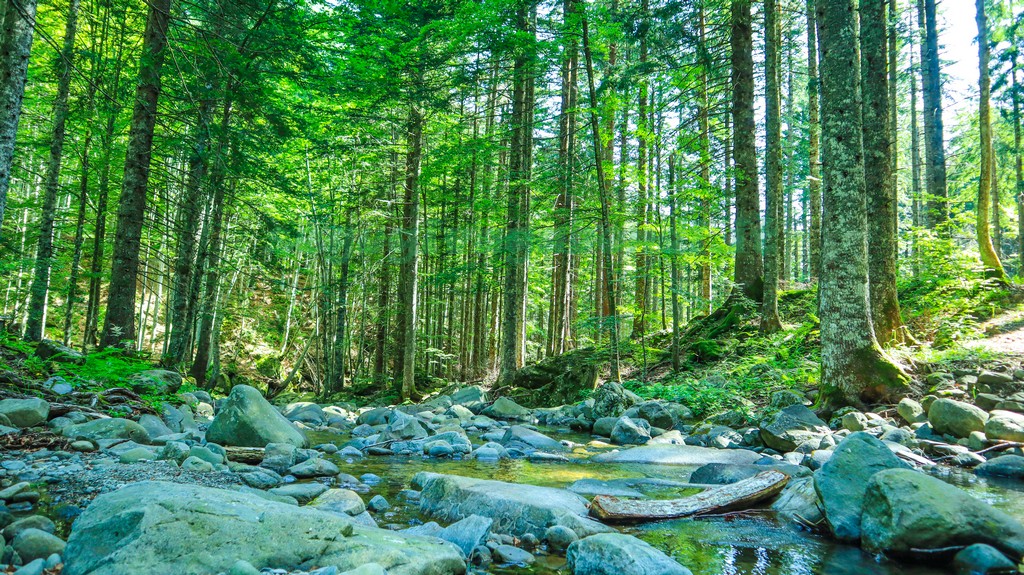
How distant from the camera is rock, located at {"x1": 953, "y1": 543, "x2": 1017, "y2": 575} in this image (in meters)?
2.75

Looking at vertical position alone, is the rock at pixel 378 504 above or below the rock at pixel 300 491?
below

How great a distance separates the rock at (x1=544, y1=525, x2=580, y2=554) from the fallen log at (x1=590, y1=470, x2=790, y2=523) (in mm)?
481

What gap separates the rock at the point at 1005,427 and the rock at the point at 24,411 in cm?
Answer: 1002

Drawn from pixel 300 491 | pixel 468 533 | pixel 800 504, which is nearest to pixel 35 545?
pixel 300 491

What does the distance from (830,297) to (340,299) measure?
12.2 meters

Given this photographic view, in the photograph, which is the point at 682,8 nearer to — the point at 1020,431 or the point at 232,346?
the point at 1020,431

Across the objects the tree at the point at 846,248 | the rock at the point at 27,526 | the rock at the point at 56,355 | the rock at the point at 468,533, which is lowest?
the rock at the point at 468,533

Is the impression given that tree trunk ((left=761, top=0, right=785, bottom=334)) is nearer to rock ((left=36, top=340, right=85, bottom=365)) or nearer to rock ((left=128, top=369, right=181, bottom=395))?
rock ((left=128, top=369, right=181, bottom=395))

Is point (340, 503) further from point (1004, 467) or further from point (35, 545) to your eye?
point (1004, 467)

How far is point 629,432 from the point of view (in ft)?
26.2

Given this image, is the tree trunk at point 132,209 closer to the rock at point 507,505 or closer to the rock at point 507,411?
the rock at point 507,411

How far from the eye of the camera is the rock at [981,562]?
2750 millimetres

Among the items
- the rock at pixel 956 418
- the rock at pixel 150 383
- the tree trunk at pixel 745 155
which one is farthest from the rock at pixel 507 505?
the tree trunk at pixel 745 155

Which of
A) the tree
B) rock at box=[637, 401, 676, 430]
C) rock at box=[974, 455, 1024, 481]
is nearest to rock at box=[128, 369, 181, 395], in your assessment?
rock at box=[637, 401, 676, 430]
